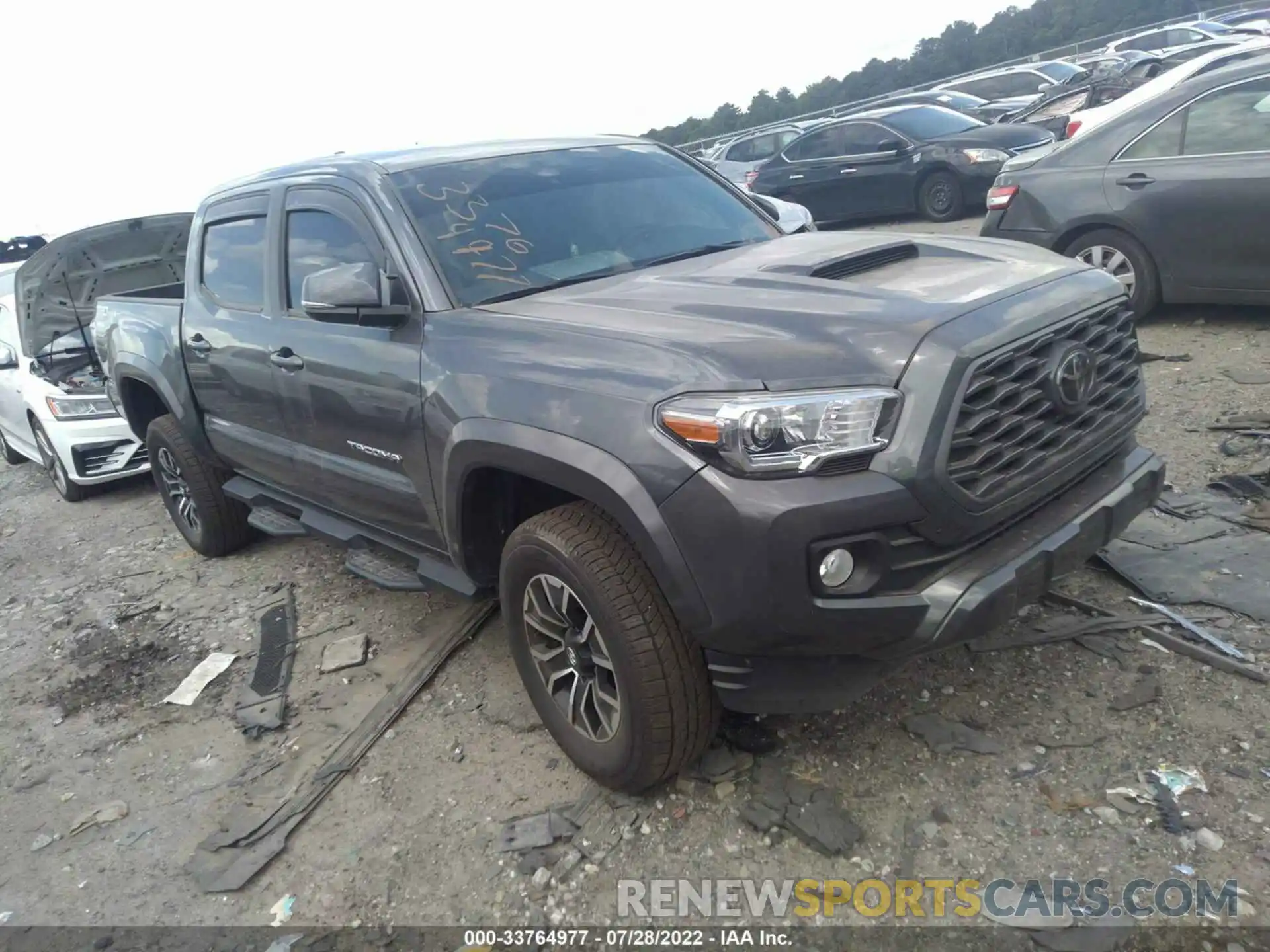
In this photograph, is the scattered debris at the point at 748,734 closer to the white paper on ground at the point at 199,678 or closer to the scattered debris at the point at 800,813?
the scattered debris at the point at 800,813

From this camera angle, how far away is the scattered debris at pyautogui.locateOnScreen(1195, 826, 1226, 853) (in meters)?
2.46

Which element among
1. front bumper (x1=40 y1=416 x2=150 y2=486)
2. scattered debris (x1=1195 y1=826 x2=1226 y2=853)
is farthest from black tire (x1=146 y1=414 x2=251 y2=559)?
scattered debris (x1=1195 y1=826 x2=1226 y2=853)

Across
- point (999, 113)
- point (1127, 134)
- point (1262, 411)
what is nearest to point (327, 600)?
point (1262, 411)

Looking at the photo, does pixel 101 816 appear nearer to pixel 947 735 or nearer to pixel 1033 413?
pixel 947 735

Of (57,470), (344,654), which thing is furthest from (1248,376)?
(57,470)

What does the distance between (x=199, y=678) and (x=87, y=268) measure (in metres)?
4.56

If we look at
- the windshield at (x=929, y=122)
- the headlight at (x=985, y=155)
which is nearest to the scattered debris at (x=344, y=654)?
the headlight at (x=985, y=155)

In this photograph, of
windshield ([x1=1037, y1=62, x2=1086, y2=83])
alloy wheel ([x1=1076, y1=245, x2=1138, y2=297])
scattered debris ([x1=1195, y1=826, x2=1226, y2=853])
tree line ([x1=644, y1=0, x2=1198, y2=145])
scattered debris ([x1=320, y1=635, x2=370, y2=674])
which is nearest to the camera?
scattered debris ([x1=1195, y1=826, x2=1226, y2=853])

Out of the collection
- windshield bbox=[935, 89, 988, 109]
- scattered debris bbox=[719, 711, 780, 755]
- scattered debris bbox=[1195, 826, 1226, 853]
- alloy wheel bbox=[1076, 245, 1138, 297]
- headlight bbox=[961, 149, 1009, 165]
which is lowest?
scattered debris bbox=[719, 711, 780, 755]

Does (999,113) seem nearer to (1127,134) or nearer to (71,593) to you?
(1127,134)

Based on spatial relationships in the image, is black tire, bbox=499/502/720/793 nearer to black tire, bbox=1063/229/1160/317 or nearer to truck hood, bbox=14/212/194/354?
black tire, bbox=1063/229/1160/317

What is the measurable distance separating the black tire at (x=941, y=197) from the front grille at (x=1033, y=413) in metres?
9.75

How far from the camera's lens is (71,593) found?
5.71 metres

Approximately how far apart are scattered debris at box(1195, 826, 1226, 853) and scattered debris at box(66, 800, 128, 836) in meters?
3.44
